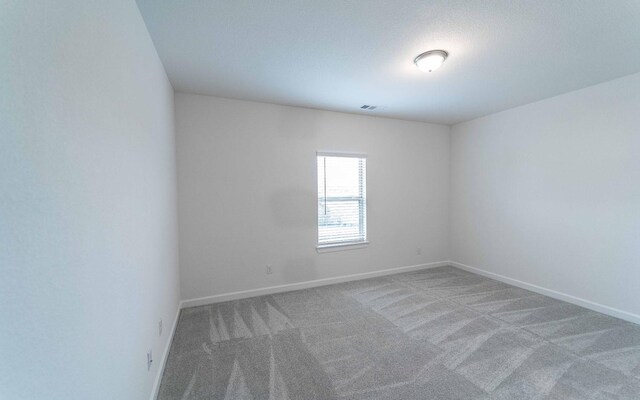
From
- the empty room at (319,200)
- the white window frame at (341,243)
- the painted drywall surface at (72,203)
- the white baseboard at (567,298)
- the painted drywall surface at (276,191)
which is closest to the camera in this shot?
the painted drywall surface at (72,203)

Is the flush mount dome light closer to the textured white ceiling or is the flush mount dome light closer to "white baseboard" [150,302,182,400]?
the textured white ceiling

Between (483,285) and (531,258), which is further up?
(531,258)

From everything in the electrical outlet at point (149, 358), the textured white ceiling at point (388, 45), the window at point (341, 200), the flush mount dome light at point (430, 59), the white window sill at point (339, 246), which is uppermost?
the textured white ceiling at point (388, 45)

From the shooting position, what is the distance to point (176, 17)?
1.89 meters

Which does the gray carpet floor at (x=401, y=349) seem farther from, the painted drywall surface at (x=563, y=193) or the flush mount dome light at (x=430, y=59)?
the flush mount dome light at (x=430, y=59)

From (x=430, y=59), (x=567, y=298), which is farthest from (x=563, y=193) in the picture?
(x=430, y=59)

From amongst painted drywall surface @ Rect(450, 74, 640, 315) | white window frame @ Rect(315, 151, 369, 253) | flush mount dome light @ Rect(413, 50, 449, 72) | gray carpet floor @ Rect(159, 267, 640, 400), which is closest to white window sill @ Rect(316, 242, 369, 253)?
white window frame @ Rect(315, 151, 369, 253)

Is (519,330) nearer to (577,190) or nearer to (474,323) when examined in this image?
(474,323)

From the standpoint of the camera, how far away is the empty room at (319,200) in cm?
85

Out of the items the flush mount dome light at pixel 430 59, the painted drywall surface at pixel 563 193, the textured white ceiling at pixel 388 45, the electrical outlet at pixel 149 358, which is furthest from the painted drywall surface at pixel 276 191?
the flush mount dome light at pixel 430 59

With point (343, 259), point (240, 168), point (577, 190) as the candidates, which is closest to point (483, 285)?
point (577, 190)

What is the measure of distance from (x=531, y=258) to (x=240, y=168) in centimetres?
424

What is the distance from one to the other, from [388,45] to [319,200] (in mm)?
2285

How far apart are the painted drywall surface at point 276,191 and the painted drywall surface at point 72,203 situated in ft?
5.19
